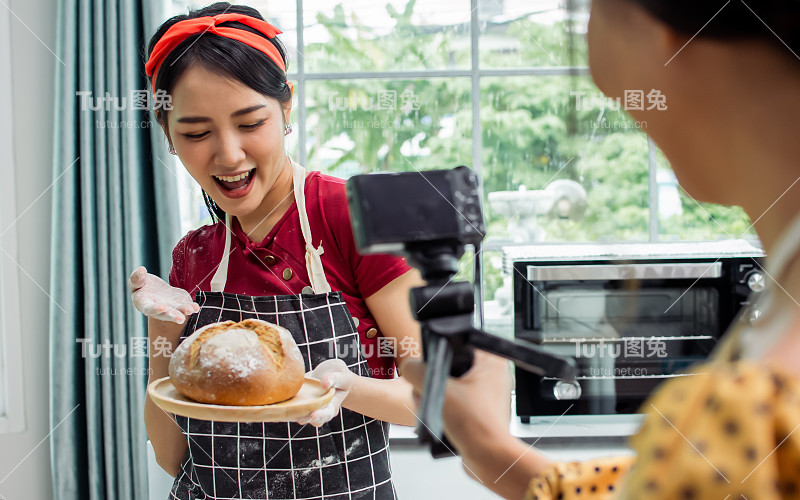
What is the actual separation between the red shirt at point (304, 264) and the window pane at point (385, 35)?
1.13 metres

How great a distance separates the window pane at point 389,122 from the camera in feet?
7.20

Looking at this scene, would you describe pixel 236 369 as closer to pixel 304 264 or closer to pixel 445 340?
pixel 304 264

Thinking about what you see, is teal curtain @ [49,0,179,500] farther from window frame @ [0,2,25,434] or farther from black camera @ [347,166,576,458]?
black camera @ [347,166,576,458]

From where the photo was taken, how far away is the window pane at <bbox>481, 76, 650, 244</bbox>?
86.4 inches

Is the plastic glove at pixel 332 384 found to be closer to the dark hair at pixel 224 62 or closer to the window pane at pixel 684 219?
the dark hair at pixel 224 62

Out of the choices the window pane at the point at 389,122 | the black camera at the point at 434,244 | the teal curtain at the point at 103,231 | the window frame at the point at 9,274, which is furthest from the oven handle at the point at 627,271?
the window frame at the point at 9,274

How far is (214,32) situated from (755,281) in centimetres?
147

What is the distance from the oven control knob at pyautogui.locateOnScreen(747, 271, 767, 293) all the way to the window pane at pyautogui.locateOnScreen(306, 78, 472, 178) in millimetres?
953

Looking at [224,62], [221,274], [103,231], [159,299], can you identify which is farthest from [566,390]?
[103,231]

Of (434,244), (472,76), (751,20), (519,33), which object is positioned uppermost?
(519,33)

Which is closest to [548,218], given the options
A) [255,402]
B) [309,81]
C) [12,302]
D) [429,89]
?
[429,89]

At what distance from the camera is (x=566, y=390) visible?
1.75m

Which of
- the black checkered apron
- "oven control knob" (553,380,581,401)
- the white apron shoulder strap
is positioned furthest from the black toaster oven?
the white apron shoulder strap

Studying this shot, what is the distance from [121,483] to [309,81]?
56.3 inches
